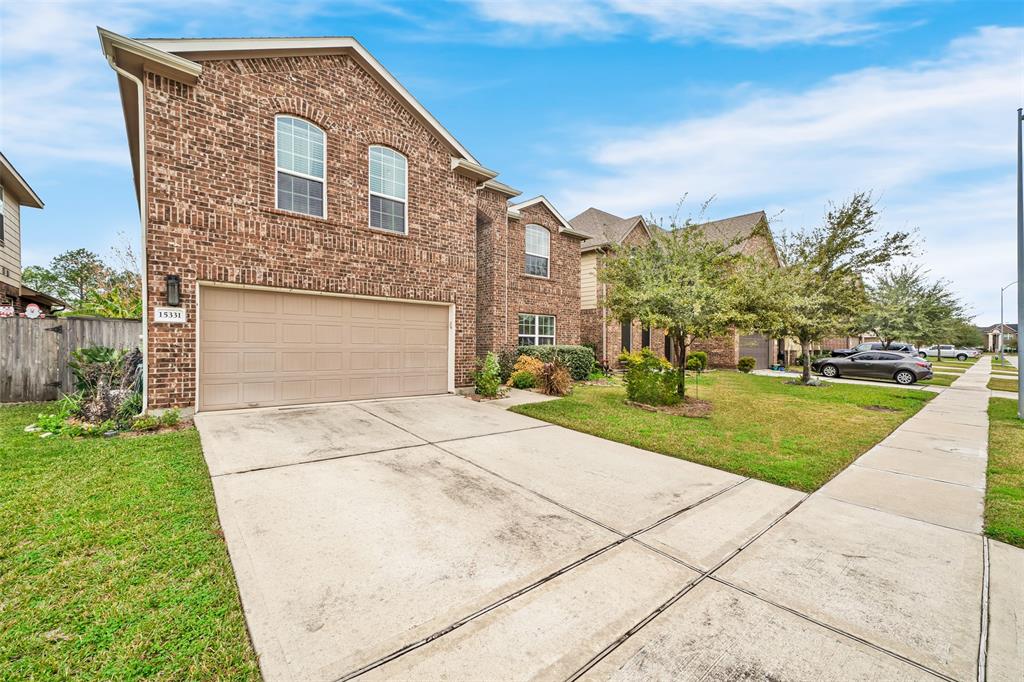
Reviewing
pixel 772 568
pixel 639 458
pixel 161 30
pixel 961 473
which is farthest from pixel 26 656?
pixel 161 30

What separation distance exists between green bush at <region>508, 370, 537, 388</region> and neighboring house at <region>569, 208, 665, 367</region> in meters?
5.38

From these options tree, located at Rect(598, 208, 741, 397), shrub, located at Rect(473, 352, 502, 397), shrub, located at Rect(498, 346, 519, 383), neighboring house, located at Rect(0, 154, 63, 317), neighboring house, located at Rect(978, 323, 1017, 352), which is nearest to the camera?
tree, located at Rect(598, 208, 741, 397)

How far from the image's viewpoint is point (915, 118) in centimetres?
1016

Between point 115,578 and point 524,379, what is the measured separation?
9856 mm

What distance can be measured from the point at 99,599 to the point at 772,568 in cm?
439

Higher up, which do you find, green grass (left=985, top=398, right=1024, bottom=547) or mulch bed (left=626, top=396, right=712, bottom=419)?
mulch bed (left=626, top=396, right=712, bottom=419)

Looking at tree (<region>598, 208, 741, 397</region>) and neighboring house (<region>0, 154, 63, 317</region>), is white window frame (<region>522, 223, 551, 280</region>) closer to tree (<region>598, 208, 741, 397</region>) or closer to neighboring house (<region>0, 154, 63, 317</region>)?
tree (<region>598, 208, 741, 397</region>)

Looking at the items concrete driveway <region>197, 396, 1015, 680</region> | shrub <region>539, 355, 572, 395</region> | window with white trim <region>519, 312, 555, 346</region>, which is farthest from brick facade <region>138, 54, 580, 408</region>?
window with white trim <region>519, 312, 555, 346</region>

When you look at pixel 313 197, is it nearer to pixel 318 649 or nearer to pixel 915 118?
pixel 318 649

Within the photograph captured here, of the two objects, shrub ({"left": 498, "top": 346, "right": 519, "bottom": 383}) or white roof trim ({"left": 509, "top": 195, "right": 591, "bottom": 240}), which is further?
white roof trim ({"left": 509, "top": 195, "right": 591, "bottom": 240})

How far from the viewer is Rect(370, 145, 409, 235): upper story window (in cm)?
962

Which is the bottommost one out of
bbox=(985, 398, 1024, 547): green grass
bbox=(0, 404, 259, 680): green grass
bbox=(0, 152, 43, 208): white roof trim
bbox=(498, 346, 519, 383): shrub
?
bbox=(985, 398, 1024, 547): green grass

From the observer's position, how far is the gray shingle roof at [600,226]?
61.2ft

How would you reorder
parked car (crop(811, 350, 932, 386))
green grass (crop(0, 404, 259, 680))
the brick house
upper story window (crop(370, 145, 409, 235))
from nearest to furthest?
green grass (crop(0, 404, 259, 680)) < upper story window (crop(370, 145, 409, 235)) < parked car (crop(811, 350, 932, 386)) < the brick house
